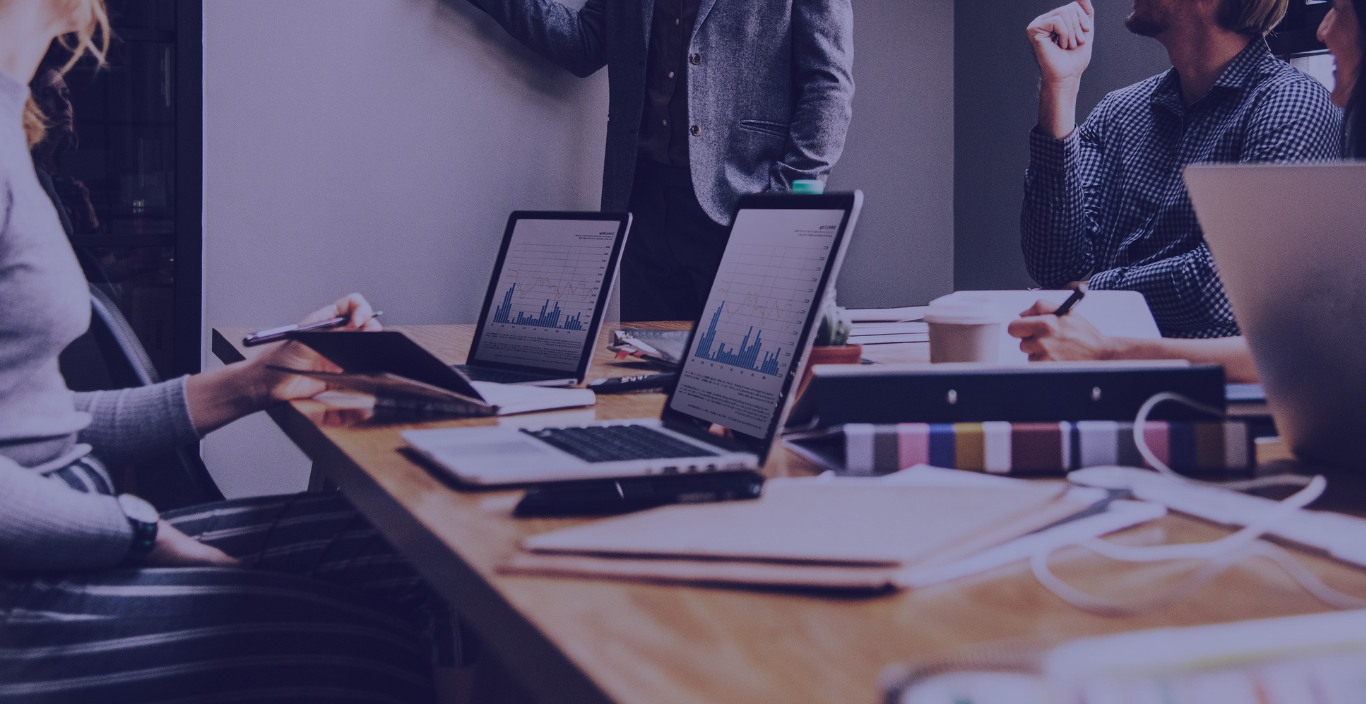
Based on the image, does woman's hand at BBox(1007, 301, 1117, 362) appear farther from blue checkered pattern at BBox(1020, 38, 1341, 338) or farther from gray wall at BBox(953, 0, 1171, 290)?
gray wall at BBox(953, 0, 1171, 290)

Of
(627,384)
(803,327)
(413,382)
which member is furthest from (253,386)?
(803,327)

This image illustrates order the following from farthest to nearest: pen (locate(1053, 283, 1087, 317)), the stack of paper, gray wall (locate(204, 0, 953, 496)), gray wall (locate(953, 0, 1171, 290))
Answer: gray wall (locate(953, 0, 1171, 290)), gray wall (locate(204, 0, 953, 496)), the stack of paper, pen (locate(1053, 283, 1087, 317))

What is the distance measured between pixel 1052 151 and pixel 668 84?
111 cm

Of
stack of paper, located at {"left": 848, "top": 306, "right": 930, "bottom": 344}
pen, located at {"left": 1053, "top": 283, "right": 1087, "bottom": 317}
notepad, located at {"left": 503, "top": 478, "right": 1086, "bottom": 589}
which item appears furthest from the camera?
stack of paper, located at {"left": 848, "top": 306, "right": 930, "bottom": 344}

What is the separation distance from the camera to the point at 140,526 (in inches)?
39.2

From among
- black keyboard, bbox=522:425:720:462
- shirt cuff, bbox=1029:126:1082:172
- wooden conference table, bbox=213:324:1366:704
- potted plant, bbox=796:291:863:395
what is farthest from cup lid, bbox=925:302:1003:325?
shirt cuff, bbox=1029:126:1082:172

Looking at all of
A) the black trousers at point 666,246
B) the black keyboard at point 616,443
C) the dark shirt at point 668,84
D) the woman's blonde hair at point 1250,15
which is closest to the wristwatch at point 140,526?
the black keyboard at point 616,443

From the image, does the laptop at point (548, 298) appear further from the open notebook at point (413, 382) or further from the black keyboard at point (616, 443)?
the black keyboard at point (616, 443)

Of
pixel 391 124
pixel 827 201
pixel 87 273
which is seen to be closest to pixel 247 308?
pixel 87 273

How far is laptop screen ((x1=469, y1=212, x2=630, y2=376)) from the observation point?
4.67 ft

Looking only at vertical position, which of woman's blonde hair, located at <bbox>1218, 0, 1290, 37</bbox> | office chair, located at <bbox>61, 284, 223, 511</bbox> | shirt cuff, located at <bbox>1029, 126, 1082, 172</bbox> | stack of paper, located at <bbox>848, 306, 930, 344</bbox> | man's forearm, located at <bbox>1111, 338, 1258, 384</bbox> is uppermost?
woman's blonde hair, located at <bbox>1218, 0, 1290, 37</bbox>

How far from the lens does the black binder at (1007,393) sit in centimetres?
79

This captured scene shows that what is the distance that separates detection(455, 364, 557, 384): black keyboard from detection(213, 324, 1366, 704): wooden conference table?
74 cm

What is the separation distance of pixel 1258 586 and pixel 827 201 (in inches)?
19.0
